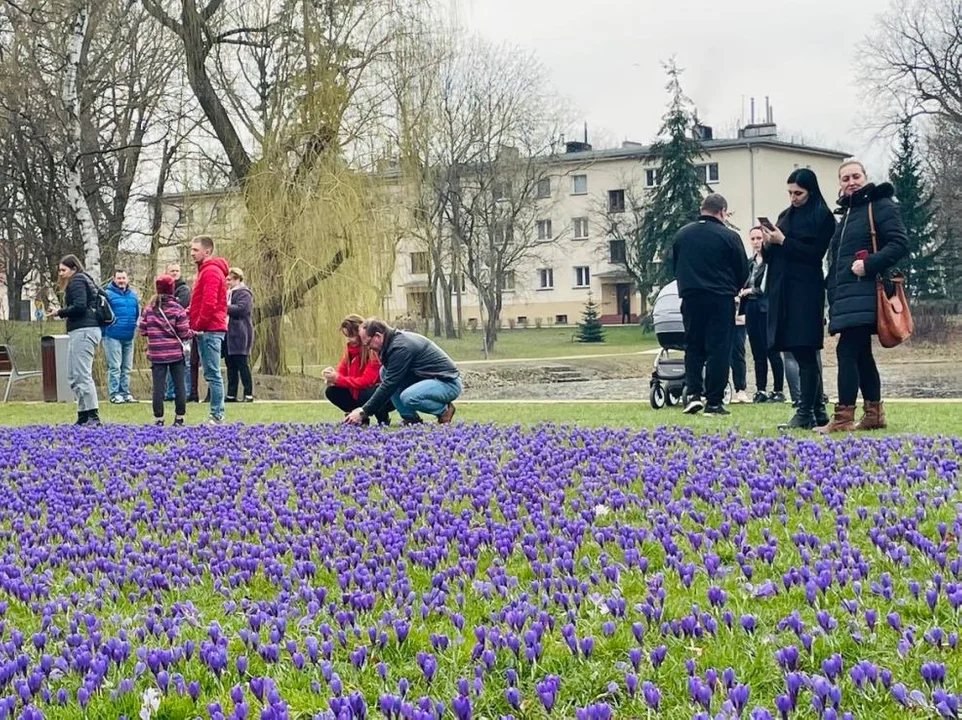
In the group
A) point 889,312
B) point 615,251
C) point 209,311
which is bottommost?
point 889,312

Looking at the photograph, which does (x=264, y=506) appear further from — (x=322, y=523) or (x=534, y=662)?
→ (x=534, y=662)

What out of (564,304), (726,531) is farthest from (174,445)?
(564,304)

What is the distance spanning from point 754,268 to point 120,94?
1035 inches

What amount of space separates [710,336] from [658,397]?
2432 millimetres

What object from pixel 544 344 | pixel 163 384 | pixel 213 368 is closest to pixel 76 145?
pixel 163 384

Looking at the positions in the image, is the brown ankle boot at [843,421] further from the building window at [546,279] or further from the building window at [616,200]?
the building window at [546,279]

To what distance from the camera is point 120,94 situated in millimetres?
36062

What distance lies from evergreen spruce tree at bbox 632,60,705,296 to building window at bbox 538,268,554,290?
85.8 feet

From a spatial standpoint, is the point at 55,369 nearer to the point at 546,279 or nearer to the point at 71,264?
the point at 71,264

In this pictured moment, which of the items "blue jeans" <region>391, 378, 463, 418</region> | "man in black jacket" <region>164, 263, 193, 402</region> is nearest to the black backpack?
"man in black jacket" <region>164, 263, 193, 402</region>

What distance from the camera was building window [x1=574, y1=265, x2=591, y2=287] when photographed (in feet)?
285

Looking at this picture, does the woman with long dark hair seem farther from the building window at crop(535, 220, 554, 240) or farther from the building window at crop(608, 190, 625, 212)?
the building window at crop(608, 190, 625, 212)

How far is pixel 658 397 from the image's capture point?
15172 mm

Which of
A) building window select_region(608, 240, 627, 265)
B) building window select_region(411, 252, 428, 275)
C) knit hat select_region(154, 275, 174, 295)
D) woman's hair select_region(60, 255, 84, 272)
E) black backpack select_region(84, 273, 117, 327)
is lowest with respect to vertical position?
black backpack select_region(84, 273, 117, 327)
